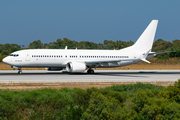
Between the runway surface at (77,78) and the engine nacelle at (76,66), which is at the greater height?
the engine nacelle at (76,66)

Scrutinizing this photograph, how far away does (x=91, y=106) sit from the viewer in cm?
1159

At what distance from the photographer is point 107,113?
35.7 ft

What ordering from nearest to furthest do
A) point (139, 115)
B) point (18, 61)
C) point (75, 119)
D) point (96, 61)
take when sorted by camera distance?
point (139, 115) < point (75, 119) < point (18, 61) < point (96, 61)

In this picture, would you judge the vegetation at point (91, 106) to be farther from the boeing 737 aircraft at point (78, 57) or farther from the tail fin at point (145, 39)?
the tail fin at point (145, 39)

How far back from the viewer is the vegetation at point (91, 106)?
10438 millimetres

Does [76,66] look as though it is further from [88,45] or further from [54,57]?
[88,45]

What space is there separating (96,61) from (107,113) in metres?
25.6

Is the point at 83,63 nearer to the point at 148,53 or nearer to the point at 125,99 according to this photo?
the point at 148,53

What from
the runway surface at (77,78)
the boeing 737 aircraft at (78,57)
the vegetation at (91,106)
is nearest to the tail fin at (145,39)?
the boeing 737 aircraft at (78,57)

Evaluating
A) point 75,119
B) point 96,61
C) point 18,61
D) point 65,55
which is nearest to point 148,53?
point 96,61

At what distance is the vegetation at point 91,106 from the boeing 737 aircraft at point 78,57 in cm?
2100

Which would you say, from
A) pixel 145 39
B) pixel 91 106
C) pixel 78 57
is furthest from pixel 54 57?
pixel 91 106

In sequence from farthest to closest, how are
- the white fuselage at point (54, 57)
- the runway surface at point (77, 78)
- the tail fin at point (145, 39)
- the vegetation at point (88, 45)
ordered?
the vegetation at point (88, 45) < the tail fin at point (145, 39) < the white fuselage at point (54, 57) < the runway surface at point (77, 78)

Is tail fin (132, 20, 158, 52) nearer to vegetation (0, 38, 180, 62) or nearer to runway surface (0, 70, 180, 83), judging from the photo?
runway surface (0, 70, 180, 83)
